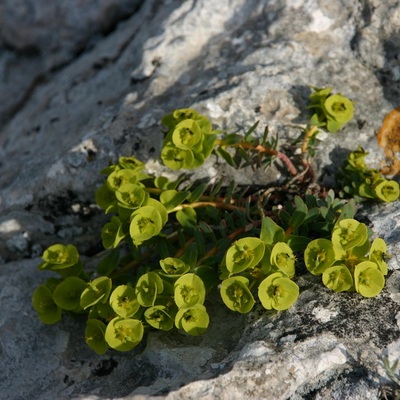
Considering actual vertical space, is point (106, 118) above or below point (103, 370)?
above

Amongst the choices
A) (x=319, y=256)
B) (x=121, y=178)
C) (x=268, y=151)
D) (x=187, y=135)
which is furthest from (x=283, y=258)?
(x=121, y=178)

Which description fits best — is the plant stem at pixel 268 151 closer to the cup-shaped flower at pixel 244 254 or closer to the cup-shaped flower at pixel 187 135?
the cup-shaped flower at pixel 187 135

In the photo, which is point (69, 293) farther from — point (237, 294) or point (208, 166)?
point (208, 166)

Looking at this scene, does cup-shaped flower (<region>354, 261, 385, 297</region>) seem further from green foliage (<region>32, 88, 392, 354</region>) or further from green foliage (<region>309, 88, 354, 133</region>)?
green foliage (<region>309, 88, 354, 133</region>)

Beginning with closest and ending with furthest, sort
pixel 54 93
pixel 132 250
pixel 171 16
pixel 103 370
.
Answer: pixel 103 370
pixel 132 250
pixel 171 16
pixel 54 93

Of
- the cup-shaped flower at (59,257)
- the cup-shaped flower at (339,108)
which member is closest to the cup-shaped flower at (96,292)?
the cup-shaped flower at (59,257)

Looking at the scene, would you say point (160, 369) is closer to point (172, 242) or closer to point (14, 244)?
point (172, 242)

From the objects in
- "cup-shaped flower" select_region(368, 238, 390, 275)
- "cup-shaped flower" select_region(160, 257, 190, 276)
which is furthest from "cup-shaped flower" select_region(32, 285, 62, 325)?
"cup-shaped flower" select_region(368, 238, 390, 275)

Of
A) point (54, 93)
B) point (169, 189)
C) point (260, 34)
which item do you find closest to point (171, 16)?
point (260, 34)
